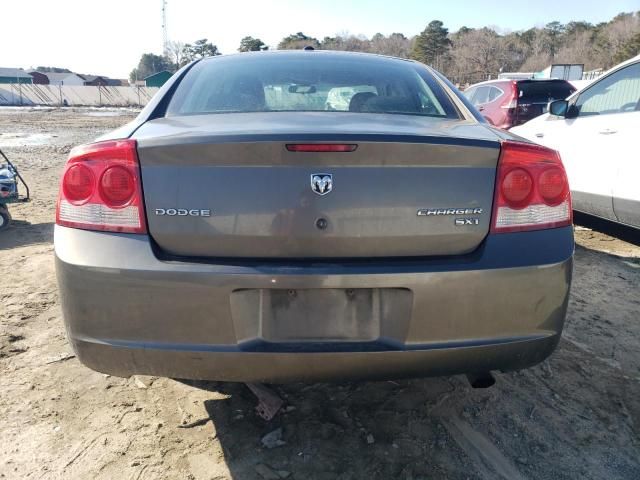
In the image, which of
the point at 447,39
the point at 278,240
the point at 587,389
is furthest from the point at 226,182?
the point at 447,39

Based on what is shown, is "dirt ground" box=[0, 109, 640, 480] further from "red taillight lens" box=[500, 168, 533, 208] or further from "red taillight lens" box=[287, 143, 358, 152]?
"red taillight lens" box=[287, 143, 358, 152]

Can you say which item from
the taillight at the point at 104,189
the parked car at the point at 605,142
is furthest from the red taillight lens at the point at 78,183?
the parked car at the point at 605,142

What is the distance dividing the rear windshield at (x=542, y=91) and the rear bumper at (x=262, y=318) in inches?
354

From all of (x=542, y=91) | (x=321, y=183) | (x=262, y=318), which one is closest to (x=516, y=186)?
(x=321, y=183)

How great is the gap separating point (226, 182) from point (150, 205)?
280mm

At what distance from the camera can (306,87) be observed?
8.51ft

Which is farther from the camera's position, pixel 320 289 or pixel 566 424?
pixel 566 424

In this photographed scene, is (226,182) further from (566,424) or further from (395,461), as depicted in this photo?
(566,424)

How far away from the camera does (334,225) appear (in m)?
1.69

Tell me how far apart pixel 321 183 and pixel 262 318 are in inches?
19.7

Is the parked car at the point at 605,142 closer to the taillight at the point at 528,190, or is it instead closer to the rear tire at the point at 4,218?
the taillight at the point at 528,190

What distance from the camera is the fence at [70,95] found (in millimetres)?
46375

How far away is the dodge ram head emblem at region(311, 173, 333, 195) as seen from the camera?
1.68m

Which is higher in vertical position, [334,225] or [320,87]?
[320,87]
